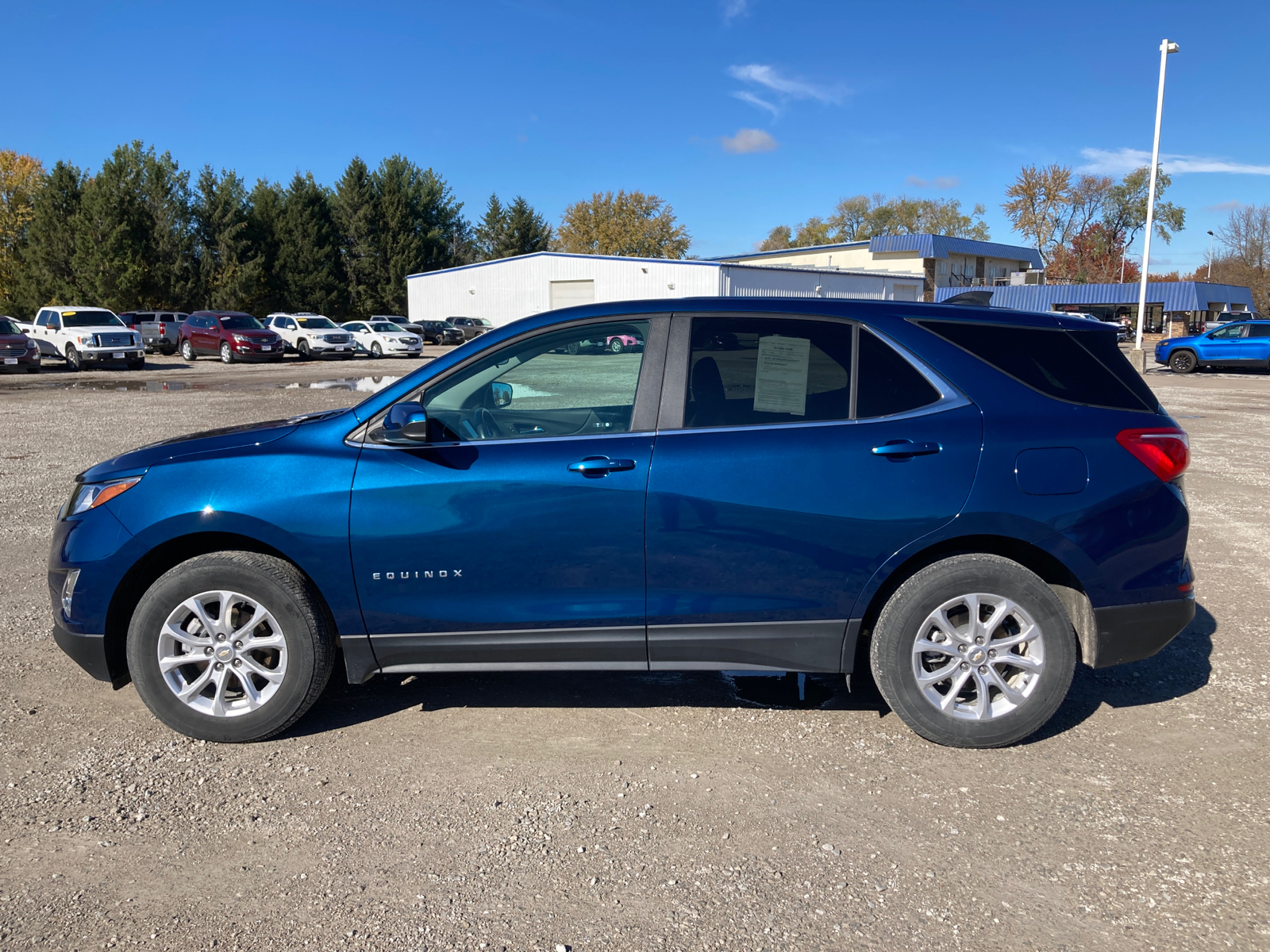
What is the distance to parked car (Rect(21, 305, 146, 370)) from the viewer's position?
28.6 meters

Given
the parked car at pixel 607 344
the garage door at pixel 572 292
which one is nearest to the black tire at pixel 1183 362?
the garage door at pixel 572 292

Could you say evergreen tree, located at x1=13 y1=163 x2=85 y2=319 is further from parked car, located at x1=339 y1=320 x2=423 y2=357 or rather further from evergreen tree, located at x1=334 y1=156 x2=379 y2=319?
parked car, located at x1=339 y1=320 x2=423 y2=357

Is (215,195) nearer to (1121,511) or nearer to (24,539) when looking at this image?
(24,539)

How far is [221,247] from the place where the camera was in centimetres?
5916

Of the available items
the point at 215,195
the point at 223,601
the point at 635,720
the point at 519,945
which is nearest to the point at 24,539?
the point at 223,601

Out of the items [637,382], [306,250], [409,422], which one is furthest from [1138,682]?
[306,250]

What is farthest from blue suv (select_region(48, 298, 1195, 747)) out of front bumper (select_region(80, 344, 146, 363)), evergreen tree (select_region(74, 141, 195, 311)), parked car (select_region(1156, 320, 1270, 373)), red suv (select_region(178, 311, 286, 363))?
evergreen tree (select_region(74, 141, 195, 311))

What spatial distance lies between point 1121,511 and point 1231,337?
96.7 feet

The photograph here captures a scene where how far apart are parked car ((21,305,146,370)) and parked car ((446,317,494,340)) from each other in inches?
769

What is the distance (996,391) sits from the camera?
3703 mm

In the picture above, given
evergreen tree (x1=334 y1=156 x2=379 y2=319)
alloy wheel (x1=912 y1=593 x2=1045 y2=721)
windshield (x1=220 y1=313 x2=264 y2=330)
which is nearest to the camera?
alloy wheel (x1=912 y1=593 x2=1045 y2=721)

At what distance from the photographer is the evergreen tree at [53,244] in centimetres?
5347

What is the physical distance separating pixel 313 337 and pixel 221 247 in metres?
28.8

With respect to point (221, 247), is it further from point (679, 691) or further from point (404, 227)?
point (679, 691)
